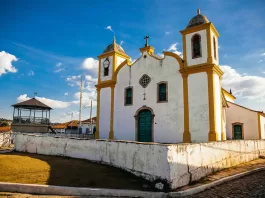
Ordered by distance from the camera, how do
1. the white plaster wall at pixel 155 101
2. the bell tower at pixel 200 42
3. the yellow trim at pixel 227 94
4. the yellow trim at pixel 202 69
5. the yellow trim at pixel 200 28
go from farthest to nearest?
the yellow trim at pixel 227 94
the white plaster wall at pixel 155 101
the yellow trim at pixel 200 28
the bell tower at pixel 200 42
the yellow trim at pixel 202 69

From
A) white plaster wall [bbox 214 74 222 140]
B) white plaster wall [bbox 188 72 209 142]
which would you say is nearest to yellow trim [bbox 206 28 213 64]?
white plaster wall [bbox 188 72 209 142]

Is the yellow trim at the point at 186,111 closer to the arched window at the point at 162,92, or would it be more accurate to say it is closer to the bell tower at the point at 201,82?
the bell tower at the point at 201,82

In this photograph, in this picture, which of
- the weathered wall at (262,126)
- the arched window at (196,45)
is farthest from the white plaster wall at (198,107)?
the weathered wall at (262,126)

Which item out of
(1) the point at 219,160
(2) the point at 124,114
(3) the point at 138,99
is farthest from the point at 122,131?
(1) the point at 219,160

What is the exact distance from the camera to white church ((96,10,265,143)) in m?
13.9

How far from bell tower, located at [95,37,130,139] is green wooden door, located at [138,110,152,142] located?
2541 millimetres

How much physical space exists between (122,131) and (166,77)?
540 cm

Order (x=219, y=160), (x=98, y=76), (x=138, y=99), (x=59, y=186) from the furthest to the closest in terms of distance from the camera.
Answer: (x=98, y=76), (x=138, y=99), (x=219, y=160), (x=59, y=186)

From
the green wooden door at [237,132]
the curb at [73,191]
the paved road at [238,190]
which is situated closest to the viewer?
the curb at [73,191]

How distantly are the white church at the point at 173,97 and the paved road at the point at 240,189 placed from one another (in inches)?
194

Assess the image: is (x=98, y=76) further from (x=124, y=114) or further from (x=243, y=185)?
(x=243, y=185)

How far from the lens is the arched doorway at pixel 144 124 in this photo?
15.8m

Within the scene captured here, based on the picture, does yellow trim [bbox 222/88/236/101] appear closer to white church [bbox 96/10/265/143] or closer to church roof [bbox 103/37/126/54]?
white church [bbox 96/10/265/143]

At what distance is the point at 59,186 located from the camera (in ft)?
20.8
